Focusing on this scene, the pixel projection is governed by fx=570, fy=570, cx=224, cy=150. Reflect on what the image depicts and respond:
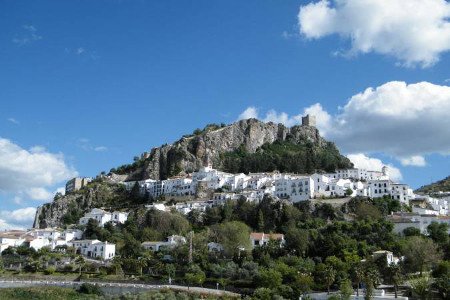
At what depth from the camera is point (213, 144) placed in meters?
140

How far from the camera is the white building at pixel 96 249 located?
89312 millimetres

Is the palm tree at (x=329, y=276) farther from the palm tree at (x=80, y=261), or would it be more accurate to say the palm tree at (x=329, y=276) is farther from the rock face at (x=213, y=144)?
the rock face at (x=213, y=144)

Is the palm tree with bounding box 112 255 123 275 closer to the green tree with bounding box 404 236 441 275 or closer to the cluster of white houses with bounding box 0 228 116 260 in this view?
the cluster of white houses with bounding box 0 228 116 260

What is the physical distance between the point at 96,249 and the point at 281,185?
3491cm

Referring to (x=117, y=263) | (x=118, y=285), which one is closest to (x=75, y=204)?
(x=117, y=263)

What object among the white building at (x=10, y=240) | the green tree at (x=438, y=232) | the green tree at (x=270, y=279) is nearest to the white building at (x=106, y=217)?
the white building at (x=10, y=240)

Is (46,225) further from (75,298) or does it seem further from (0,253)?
(75,298)

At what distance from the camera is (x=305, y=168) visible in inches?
4897

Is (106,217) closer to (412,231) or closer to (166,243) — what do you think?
(166,243)

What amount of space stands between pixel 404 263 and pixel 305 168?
186 ft

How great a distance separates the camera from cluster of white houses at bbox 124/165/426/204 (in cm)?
9956

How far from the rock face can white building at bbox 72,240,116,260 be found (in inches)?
1658

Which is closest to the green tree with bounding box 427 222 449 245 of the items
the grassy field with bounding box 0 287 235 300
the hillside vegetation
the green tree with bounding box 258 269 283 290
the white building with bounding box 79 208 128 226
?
the green tree with bounding box 258 269 283 290

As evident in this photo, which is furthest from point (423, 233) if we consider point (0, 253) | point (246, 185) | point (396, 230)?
point (0, 253)
